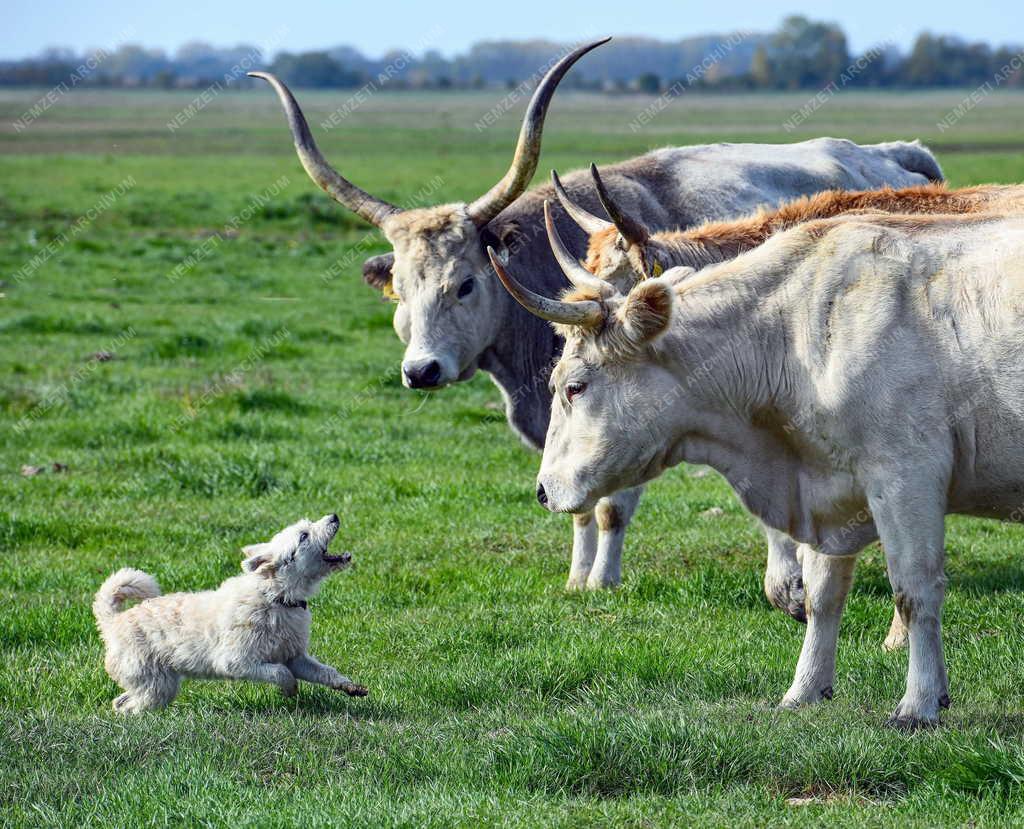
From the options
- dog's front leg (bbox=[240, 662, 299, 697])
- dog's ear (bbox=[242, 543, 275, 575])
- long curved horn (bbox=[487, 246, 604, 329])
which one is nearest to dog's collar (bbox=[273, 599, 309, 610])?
dog's ear (bbox=[242, 543, 275, 575])

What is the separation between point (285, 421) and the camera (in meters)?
12.6

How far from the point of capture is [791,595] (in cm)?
728

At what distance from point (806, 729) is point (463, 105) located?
156 metres

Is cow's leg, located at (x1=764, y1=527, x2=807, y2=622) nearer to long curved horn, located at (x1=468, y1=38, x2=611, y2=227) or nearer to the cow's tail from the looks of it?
long curved horn, located at (x1=468, y1=38, x2=611, y2=227)

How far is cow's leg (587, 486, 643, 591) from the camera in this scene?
8555mm

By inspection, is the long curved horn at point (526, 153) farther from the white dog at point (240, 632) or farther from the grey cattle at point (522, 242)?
the white dog at point (240, 632)

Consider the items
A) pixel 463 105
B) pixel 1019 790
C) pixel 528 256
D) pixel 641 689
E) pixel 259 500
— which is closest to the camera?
pixel 1019 790

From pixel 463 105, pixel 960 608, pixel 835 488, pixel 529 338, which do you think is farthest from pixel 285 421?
pixel 463 105

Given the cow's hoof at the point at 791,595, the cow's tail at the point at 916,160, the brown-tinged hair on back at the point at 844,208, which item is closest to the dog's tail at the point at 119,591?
the cow's hoof at the point at 791,595

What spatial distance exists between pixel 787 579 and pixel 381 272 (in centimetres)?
383

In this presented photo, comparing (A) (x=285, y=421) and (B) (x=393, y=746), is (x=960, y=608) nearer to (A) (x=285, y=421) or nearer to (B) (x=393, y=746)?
(B) (x=393, y=746)

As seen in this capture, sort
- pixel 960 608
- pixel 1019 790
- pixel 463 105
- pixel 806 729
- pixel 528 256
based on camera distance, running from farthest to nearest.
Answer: pixel 463 105 → pixel 528 256 → pixel 960 608 → pixel 806 729 → pixel 1019 790

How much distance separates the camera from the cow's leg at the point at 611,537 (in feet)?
28.1

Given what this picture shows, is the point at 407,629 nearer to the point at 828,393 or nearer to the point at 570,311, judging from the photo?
the point at 570,311
